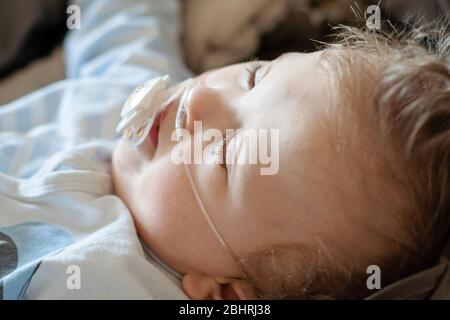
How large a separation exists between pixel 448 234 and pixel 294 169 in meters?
0.26

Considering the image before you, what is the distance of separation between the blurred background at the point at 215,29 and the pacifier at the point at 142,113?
0.43m

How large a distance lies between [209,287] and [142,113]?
30cm

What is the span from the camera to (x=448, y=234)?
774mm

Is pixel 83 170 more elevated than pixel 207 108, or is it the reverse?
pixel 207 108

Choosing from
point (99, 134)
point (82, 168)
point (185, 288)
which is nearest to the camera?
point (185, 288)

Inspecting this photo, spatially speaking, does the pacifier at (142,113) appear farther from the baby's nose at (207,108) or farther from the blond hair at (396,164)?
the blond hair at (396,164)

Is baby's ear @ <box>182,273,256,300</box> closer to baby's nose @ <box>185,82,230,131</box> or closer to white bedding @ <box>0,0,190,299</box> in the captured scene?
white bedding @ <box>0,0,190,299</box>

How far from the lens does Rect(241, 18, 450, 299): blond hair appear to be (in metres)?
0.68

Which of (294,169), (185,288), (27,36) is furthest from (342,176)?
(27,36)

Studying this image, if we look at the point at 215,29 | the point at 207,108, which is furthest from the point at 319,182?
the point at 215,29

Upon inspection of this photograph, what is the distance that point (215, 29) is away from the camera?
131 cm

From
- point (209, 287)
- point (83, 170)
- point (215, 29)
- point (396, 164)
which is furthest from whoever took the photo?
point (215, 29)

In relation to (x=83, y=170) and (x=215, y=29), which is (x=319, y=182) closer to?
(x=83, y=170)

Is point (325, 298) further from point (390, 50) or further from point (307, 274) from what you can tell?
point (390, 50)
